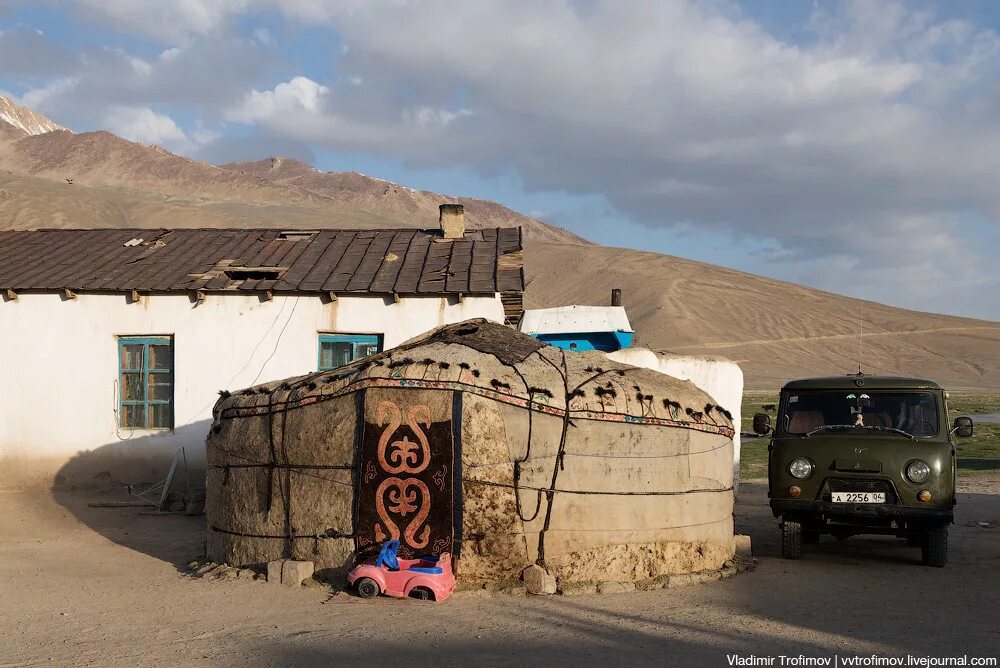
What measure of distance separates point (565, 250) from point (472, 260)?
72.1 metres

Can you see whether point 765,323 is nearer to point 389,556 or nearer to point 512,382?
point 512,382

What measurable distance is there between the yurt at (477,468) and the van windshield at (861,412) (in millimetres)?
1313

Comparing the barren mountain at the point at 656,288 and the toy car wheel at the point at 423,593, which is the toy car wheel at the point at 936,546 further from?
the barren mountain at the point at 656,288

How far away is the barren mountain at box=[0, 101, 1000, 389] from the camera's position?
5662 centimetres

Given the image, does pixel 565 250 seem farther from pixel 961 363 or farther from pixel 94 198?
pixel 94 198

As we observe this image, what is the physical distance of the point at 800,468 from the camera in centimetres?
852

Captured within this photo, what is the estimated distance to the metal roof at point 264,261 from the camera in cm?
1277

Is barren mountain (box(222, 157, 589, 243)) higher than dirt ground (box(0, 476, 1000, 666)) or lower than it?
higher

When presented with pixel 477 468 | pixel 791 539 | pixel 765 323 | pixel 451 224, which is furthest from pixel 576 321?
pixel 765 323

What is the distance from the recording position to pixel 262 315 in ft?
42.1

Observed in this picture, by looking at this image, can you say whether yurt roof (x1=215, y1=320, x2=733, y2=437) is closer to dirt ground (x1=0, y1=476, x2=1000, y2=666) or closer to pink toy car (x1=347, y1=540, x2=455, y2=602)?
pink toy car (x1=347, y1=540, x2=455, y2=602)

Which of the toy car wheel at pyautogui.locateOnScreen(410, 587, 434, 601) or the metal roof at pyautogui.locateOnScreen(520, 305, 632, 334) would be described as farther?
the metal roof at pyautogui.locateOnScreen(520, 305, 632, 334)

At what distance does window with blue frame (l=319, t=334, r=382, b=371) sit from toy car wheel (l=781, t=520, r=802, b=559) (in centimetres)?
608

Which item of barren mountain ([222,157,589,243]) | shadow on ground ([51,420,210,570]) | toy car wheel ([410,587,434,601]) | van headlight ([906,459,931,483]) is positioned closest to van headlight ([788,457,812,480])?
van headlight ([906,459,931,483])
